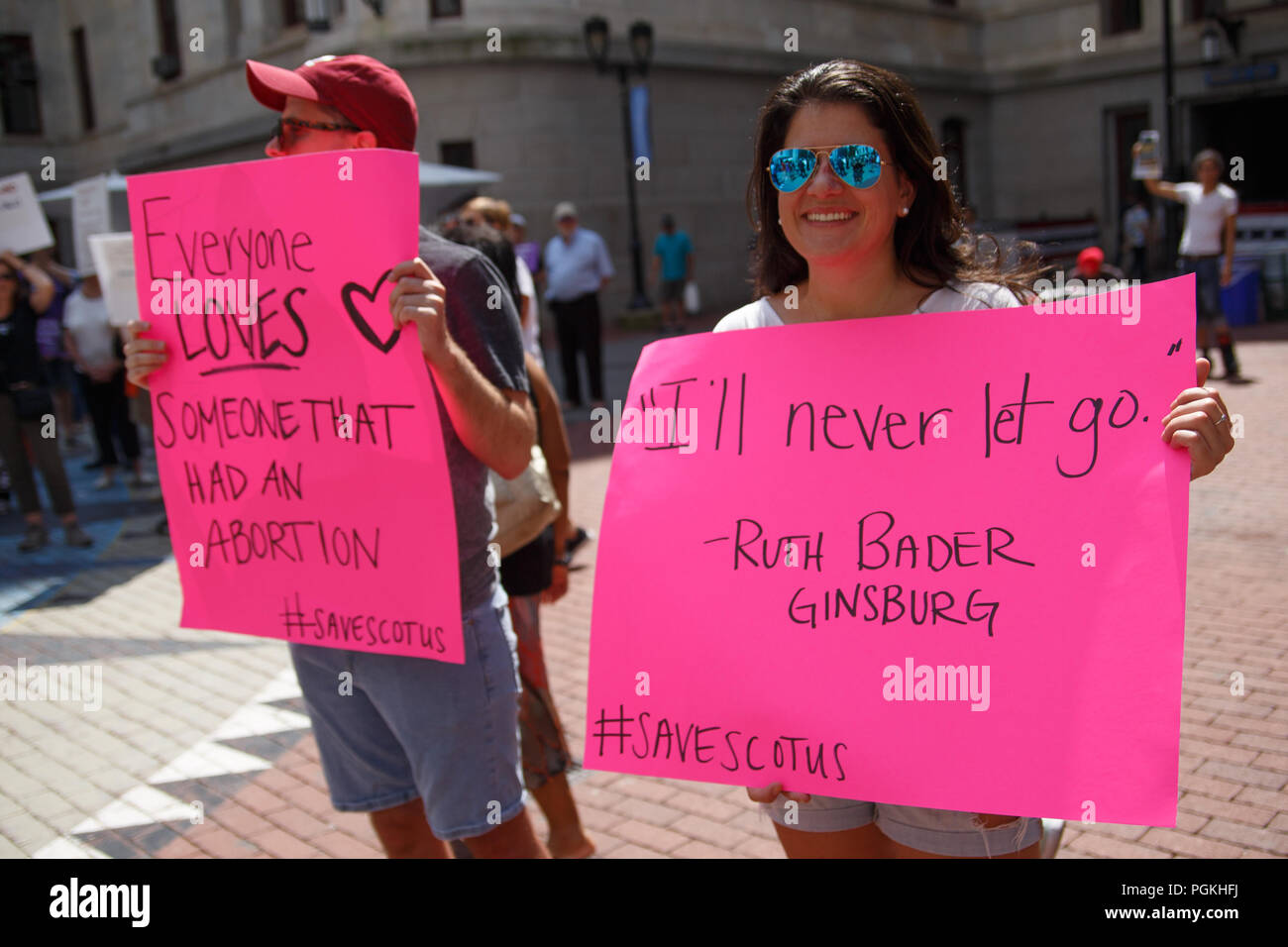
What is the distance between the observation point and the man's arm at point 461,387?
212 cm

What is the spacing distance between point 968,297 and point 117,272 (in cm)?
644

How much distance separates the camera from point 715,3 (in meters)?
22.4

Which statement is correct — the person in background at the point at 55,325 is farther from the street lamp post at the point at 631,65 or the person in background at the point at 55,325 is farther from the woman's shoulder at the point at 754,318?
the woman's shoulder at the point at 754,318

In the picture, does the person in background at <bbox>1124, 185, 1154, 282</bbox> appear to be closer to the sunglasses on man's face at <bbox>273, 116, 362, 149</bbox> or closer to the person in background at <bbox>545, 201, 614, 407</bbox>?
the person in background at <bbox>545, 201, 614, 407</bbox>

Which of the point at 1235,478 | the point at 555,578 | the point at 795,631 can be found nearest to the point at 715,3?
the point at 1235,478

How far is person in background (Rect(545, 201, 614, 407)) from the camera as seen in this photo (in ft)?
40.9

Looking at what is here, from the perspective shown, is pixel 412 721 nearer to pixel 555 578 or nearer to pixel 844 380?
pixel 844 380

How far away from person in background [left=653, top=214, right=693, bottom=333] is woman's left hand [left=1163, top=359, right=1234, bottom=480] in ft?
53.0

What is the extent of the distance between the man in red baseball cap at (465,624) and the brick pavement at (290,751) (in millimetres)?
821

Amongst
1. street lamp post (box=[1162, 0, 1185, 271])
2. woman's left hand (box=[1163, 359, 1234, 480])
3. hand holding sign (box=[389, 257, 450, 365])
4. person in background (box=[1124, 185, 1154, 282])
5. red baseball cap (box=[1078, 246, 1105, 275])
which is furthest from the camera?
person in background (box=[1124, 185, 1154, 282])

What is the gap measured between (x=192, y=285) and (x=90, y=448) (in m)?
13.1

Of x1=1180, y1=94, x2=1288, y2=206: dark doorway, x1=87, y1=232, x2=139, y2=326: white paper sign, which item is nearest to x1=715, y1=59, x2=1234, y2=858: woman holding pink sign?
x1=87, y1=232, x2=139, y2=326: white paper sign

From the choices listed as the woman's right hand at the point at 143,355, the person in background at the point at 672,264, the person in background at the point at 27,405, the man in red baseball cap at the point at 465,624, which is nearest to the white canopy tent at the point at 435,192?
the person in background at the point at 27,405

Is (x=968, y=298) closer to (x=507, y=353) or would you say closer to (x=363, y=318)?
(x=507, y=353)
